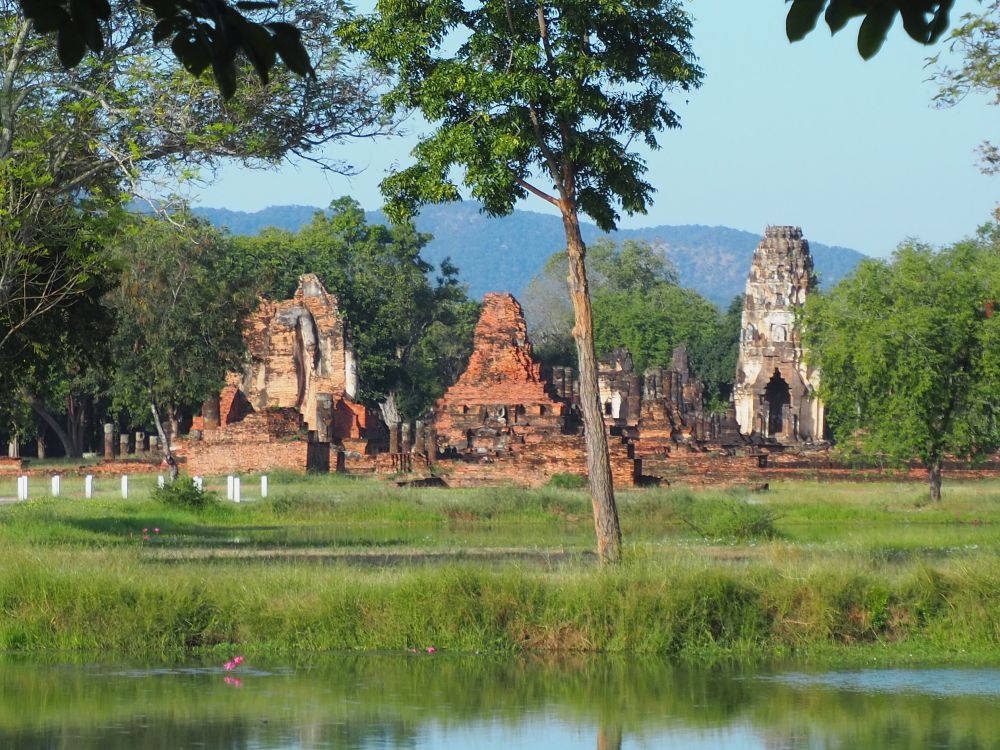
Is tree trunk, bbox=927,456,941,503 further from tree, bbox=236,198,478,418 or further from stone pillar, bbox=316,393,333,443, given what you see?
tree, bbox=236,198,478,418

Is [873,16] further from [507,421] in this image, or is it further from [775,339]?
[775,339]

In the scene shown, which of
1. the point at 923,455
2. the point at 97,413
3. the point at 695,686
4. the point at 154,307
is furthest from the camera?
the point at 97,413

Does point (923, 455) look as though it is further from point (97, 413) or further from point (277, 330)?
point (97, 413)

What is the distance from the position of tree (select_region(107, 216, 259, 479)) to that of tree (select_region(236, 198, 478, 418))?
Result: 24.2m

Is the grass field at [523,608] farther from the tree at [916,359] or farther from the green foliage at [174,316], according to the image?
the green foliage at [174,316]

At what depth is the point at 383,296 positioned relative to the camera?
226 ft

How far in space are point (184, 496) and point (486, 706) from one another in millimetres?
16398

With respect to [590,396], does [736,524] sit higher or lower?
lower

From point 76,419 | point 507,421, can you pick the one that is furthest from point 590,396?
point 76,419

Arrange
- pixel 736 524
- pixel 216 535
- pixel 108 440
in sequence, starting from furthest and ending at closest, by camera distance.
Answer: pixel 108 440 < pixel 216 535 < pixel 736 524

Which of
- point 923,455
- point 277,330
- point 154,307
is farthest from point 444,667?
point 277,330

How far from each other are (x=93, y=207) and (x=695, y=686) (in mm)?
9103

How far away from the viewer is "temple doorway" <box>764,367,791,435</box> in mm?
69062

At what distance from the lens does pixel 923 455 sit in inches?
1233
